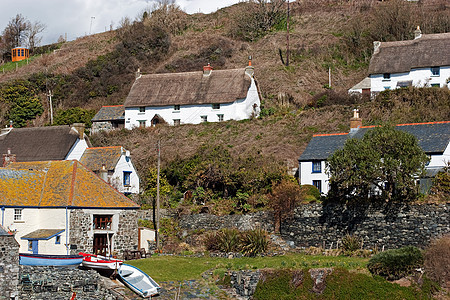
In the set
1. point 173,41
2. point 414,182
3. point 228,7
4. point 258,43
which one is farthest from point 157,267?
point 228,7

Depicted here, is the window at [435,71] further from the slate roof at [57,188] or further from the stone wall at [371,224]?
the slate roof at [57,188]

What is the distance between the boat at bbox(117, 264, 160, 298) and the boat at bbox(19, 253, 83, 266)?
7.41 ft

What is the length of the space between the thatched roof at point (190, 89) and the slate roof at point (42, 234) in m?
25.1

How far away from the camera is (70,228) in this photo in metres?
31.9

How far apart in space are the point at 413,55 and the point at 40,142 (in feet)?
105

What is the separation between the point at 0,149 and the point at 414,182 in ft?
108

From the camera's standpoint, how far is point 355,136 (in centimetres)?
3806

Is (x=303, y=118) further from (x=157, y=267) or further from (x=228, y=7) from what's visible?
(x=228, y=7)

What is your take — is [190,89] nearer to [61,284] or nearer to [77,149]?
[77,149]

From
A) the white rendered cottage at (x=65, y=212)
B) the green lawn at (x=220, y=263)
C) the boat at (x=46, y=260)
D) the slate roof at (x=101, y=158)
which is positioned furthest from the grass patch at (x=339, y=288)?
the slate roof at (x=101, y=158)

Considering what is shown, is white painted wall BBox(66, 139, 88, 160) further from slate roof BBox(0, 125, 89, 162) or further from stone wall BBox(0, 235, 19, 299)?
stone wall BBox(0, 235, 19, 299)

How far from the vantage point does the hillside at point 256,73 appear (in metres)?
44.7

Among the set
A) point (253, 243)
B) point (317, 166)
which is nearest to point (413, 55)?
point (317, 166)

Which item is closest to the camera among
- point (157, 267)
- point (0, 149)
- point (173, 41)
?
point (157, 267)
